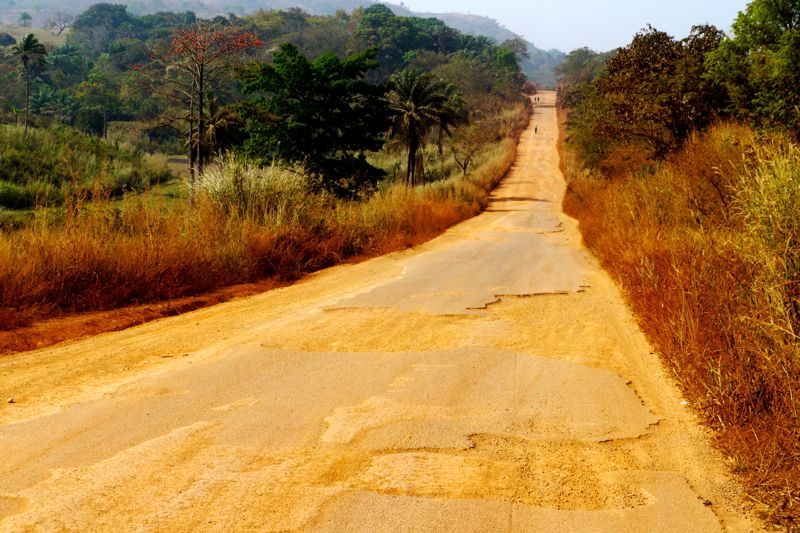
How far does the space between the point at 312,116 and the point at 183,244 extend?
Answer: 1978cm

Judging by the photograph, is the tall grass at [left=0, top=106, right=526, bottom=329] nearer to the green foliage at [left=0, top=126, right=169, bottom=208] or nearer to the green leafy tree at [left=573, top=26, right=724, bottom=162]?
the green leafy tree at [left=573, top=26, right=724, bottom=162]

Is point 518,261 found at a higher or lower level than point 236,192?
lower

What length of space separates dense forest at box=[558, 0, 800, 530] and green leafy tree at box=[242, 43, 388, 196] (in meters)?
11.6

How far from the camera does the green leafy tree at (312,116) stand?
27594 millimetres

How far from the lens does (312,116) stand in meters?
28.0

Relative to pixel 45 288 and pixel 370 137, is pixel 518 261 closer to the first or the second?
pixel 45 288

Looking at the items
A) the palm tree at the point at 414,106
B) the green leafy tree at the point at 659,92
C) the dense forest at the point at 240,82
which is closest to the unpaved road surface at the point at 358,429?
the dense forest at the point at 240,82

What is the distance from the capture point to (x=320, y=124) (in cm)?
2803

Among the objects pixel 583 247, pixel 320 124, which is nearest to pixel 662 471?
pixel 583 247

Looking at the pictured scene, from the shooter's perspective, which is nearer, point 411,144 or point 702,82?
point 702,82

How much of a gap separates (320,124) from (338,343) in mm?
23295

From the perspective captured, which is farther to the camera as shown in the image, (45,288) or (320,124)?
(320,124)

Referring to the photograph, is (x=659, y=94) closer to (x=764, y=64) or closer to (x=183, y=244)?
(x=764, y=64)

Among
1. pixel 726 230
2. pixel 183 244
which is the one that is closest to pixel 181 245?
pixel 183 244
